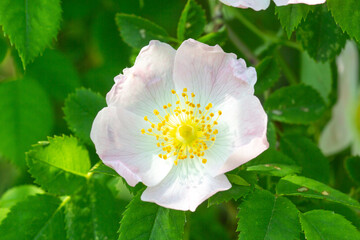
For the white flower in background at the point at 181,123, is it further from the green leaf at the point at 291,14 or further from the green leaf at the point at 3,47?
the green leaf at the point at 3,47

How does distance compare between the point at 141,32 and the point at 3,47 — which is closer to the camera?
the point at 141,32

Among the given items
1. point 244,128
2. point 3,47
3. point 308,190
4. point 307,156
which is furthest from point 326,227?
point 3,47

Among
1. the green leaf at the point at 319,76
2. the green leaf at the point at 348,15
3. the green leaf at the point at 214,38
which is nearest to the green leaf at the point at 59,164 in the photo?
the green leaf at the point at 214,38

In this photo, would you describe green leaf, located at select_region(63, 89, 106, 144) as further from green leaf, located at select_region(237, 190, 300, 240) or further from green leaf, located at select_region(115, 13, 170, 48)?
green leaf, located at select_region(237, 190, 300, 240)

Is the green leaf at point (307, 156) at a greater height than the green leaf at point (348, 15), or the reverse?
the green leaf at point (348, 15)

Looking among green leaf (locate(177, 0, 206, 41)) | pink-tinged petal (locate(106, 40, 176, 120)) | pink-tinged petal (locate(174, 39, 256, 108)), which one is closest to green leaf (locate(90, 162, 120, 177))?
pink-tinged petal (locate(106, 40, 176, 120))

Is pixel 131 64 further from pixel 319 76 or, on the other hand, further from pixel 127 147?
pixel 319 76
